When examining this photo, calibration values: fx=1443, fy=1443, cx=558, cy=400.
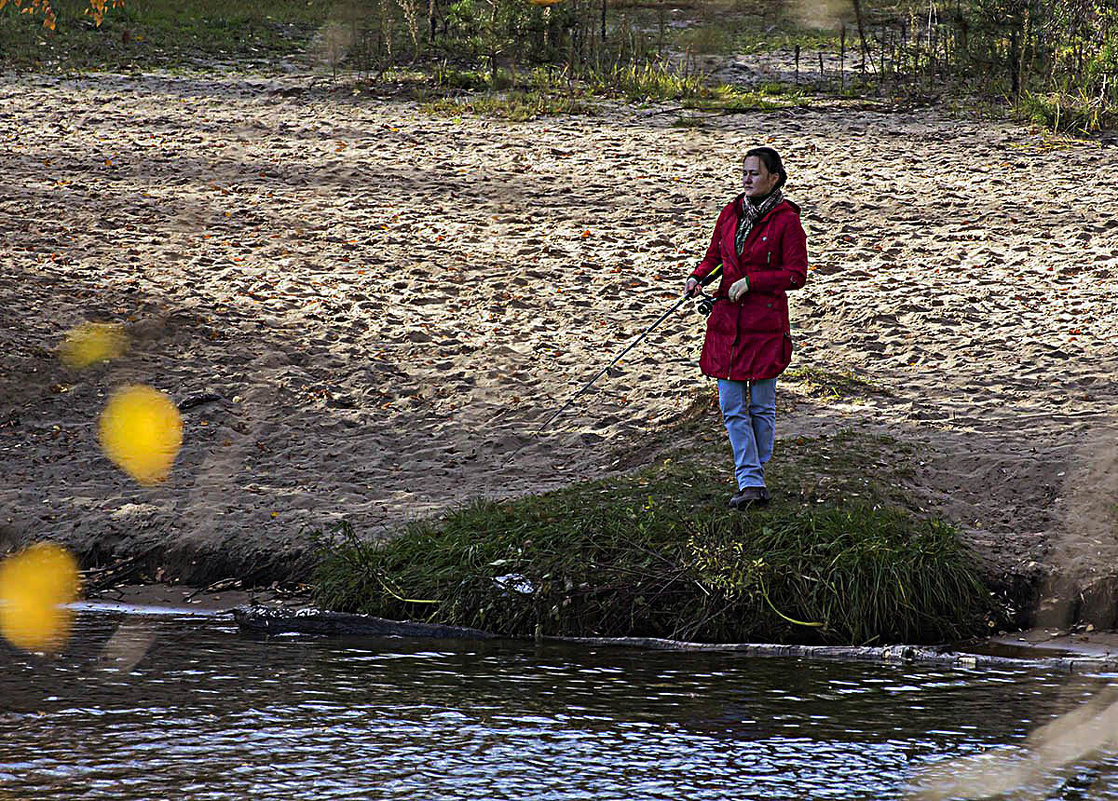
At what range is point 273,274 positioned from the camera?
45.2ft

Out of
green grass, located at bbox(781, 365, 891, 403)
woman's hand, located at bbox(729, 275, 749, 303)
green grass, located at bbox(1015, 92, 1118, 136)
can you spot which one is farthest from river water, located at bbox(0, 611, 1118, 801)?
green grass, located at bbox(1015, 92, 1118, 136)

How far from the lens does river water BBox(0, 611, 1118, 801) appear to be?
171 inches

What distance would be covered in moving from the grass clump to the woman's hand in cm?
111

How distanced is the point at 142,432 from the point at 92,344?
175 cm

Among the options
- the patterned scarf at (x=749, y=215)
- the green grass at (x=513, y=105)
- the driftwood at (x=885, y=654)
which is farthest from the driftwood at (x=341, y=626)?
the green grass at (x=513, y=105)

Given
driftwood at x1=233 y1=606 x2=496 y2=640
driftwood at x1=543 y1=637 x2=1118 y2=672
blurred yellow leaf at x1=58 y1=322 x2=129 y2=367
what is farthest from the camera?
blurred yellow leaf at x1=58 y1=322 x2=129 y2=367

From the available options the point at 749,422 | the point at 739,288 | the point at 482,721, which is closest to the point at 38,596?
the point at 482,721

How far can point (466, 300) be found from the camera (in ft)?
43.2

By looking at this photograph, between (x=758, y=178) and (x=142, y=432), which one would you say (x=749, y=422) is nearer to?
(x=758, y=178)

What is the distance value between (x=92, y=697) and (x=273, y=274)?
28.8 feet

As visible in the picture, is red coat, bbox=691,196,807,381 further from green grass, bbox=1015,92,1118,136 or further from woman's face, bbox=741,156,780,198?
green grass, bbox=1015,92,1118,136

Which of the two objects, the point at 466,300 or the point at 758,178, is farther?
the point at 466,300

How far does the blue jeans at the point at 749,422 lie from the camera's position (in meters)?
7.02

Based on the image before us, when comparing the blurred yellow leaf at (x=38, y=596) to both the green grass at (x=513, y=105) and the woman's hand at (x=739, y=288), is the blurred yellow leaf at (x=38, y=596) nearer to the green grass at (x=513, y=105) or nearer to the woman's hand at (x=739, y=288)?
the woman's hand at (x=739, y=288)
